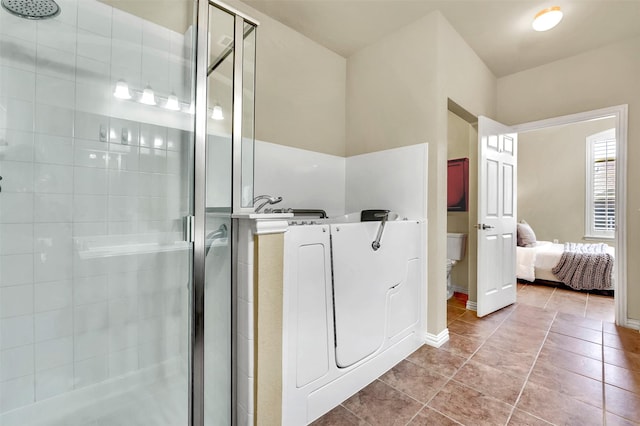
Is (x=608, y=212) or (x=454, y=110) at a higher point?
(x=454, y=110)

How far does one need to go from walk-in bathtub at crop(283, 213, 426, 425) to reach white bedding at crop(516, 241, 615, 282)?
300cm

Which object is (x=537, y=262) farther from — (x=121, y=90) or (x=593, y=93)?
(x=121, y=90)

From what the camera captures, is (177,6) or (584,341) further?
(584,341)

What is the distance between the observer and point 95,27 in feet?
4.41

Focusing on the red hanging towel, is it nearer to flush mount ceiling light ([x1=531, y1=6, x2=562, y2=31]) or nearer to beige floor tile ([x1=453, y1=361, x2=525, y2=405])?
flush mount ceiling light ([x1=531, y1=6, x2=562, y2=31])

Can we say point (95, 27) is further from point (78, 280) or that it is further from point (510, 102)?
point (510, 102)

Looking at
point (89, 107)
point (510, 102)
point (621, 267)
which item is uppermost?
point (510, 102)

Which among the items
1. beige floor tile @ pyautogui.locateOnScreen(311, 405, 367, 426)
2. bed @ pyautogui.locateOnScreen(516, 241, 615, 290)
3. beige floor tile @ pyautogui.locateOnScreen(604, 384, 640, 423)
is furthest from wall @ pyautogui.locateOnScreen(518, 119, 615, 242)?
beige floor tile @ pyautogui.locateOnScreen(311, 405, 367, 426)

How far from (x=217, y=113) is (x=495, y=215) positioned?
284cm

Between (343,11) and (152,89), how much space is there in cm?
166

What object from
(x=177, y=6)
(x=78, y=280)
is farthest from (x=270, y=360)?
(x=177, y=6)

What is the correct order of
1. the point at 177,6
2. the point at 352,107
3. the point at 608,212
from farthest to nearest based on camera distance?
the point at 608,212, the point at 352,107, the point at 177,6

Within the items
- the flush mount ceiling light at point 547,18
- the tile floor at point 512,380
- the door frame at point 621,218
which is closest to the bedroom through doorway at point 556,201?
the door frame at point 621,218

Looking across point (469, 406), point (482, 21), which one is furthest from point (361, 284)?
point (482, 21)
